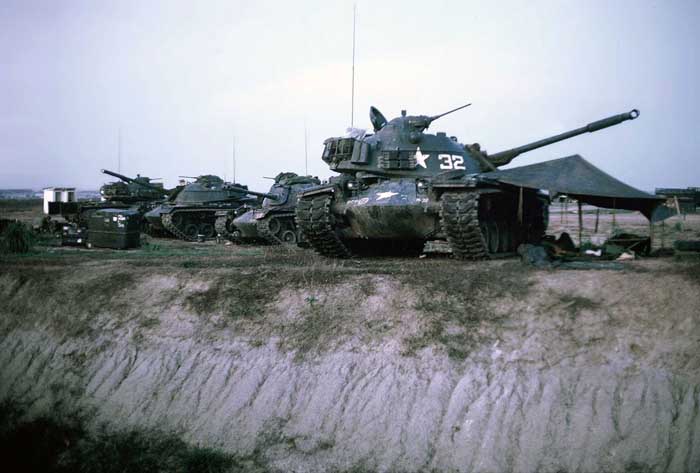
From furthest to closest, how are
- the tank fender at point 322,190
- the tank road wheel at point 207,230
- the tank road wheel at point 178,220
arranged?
the tank road wheel at point 207,230
the tank road wheel at point 178,220
the tank fender at point 322,190

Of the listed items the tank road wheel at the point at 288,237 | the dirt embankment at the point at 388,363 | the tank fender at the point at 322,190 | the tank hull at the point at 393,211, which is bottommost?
the dirt embankment at the point at 388,363

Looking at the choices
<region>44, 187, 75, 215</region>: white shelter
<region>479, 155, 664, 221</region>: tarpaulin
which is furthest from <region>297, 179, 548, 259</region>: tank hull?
<region>44, 187, 75, 215</region>: white shelter

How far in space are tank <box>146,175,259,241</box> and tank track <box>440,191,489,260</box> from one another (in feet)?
41.5

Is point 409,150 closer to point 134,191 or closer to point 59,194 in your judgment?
point 134,191

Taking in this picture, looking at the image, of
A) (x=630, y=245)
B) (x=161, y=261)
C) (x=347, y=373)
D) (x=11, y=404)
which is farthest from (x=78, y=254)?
(x=630, y=245)

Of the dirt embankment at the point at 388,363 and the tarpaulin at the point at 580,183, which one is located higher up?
the tarpaulin at the point at 580,183

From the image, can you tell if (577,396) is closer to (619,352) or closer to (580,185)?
(619,352)

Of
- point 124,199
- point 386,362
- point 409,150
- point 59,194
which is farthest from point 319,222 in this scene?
point 59,194

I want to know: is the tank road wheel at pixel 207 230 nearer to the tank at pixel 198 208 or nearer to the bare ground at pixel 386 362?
the tank at pixel 198 208

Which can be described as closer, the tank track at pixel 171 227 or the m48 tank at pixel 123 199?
the tank track at pixel 171 227

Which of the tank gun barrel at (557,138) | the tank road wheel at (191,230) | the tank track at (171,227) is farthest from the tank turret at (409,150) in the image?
the tank road wheel at (191,230)

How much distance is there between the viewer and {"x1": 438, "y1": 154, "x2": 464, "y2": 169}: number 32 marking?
43.3 feet

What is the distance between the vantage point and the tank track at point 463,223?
426 inches

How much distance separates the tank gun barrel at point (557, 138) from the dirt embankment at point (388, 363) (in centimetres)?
397
